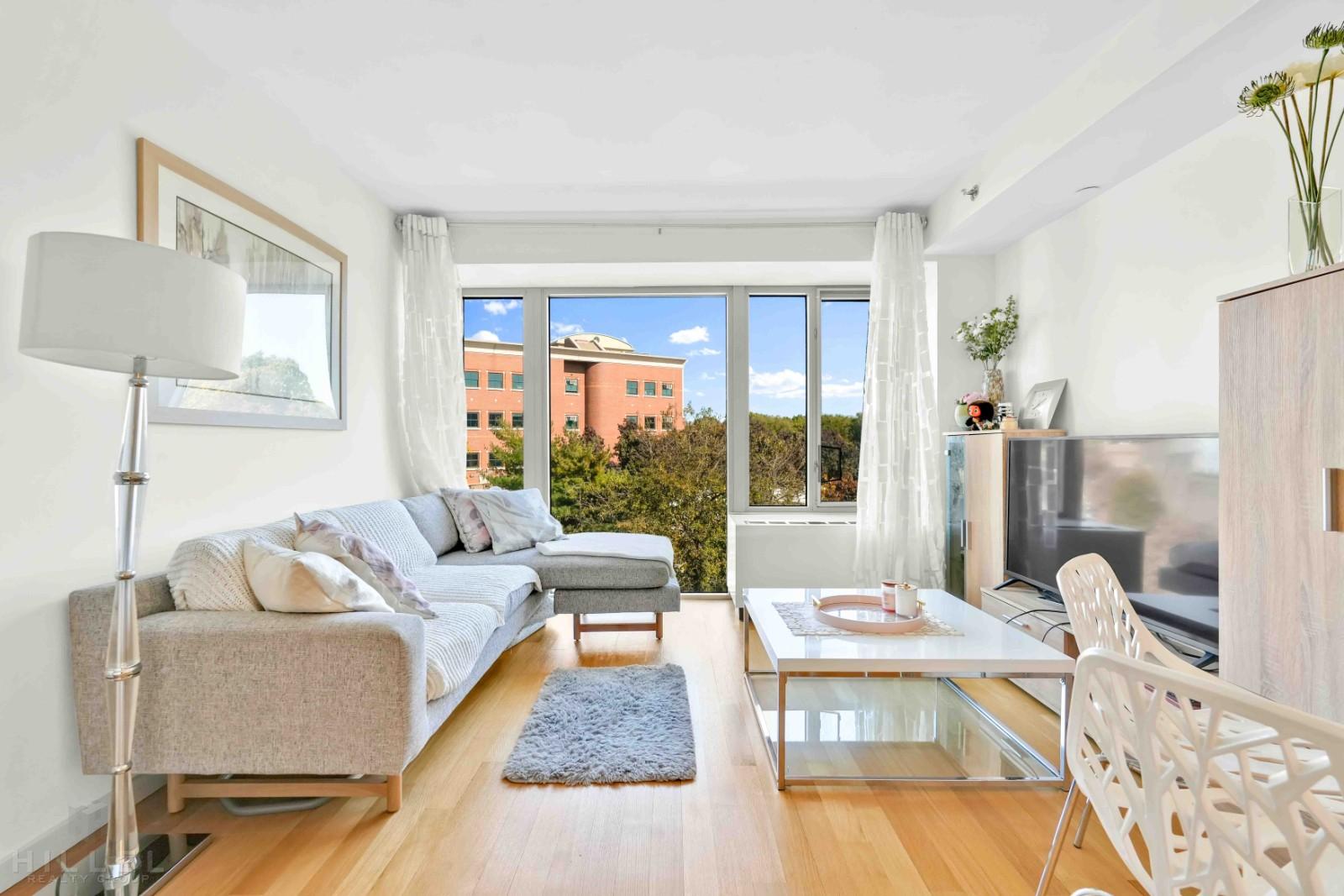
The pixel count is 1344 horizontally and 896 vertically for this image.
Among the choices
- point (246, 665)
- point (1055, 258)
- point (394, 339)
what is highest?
point (1055, 258)

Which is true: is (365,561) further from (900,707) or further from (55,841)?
(900,707)

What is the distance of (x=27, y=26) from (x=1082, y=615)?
10.0ft

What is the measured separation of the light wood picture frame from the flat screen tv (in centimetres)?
331

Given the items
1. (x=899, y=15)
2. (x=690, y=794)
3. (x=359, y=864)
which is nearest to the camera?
(x=359, y=864)

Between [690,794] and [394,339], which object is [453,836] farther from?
[394,339]

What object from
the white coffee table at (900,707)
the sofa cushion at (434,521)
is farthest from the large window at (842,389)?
the sofa cushion at (434,521)

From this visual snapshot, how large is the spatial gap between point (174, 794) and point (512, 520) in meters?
2.14

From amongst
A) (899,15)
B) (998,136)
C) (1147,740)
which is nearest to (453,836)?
(1147,740)

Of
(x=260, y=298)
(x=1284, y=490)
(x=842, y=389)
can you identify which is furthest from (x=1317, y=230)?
(x=260, y=298)

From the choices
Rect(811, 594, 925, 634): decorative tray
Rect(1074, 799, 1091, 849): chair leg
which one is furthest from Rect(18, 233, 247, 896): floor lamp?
Rect(1074, 799, 1091, 849): chair leg

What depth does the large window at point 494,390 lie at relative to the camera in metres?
4.88

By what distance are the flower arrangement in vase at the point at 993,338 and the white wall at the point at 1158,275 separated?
193mm

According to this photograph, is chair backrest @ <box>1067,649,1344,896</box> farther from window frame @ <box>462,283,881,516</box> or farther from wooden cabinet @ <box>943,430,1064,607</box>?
window frame @ <box>462,283,881,516</box>

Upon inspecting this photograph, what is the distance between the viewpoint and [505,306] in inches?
196
